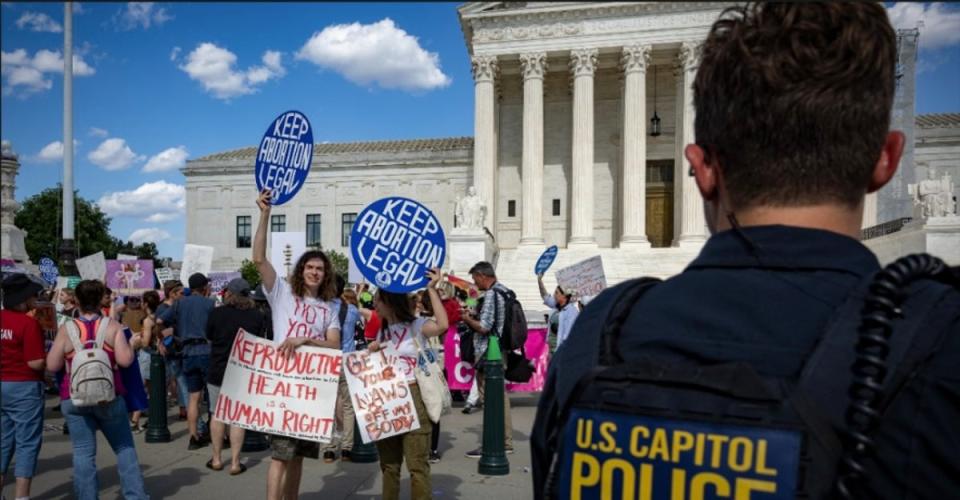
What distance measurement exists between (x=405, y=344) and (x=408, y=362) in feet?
0.42

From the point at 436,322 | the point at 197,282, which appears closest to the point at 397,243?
the point at 436,322

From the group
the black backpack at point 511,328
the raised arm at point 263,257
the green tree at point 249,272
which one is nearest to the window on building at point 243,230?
the green tree at point 249,272

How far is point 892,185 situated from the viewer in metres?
24.7

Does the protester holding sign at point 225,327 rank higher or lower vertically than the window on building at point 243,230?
lower

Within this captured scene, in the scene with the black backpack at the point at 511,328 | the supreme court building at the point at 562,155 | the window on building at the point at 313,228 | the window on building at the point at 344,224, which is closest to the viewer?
the black backpack at the point at 511,328

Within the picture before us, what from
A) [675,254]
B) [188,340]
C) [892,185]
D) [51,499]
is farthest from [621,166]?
[51,499]

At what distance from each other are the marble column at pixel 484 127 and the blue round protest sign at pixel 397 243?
24.6m

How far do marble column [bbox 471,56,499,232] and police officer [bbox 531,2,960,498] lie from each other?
2860cm

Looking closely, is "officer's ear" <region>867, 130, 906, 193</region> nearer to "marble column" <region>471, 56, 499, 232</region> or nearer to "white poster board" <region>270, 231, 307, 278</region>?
"white poster board" <region>270, 231, 307, 278</region>

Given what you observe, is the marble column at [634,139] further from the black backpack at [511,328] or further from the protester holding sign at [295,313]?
the protester holding sign at [295,313]

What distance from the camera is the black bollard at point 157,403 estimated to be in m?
7.35

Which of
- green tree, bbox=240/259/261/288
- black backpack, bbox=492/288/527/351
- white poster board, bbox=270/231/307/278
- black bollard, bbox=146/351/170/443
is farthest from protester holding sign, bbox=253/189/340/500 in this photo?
green tree, bbox=240/259/261/288

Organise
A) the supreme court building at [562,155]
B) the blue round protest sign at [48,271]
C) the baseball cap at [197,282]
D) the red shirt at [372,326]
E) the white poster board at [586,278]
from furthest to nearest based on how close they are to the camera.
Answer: the supreme court building at [562,155]
the blue round protest sign at [48,271]
the white poster board at [586,278]
the baseball cap at [197,282]
the red shirt at [372,326]

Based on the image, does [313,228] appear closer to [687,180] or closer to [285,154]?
[687,180]
